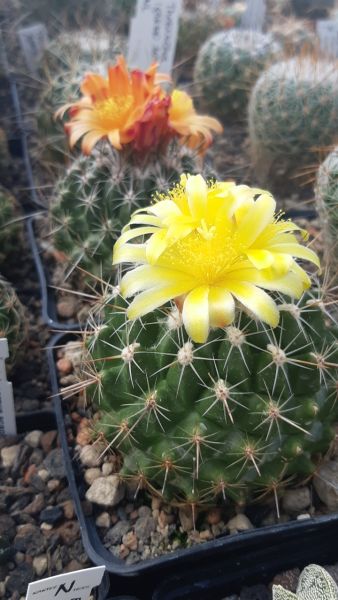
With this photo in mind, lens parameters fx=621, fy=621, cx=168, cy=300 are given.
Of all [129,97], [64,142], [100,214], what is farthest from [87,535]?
[64,142]

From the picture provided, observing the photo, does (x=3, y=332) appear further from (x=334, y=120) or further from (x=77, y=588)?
(x=334, y=120)

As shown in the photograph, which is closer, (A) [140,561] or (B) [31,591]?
(B) [31,591]

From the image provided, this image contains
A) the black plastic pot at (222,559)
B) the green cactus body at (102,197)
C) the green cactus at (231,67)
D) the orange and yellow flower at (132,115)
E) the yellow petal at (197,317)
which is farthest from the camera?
the green cactus at (231,67)

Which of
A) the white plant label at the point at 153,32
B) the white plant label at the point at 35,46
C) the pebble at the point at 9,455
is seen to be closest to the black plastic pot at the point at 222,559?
the pebble at the point at 9,455

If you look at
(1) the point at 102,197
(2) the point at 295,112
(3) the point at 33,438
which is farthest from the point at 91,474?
(2) the point at 295,112

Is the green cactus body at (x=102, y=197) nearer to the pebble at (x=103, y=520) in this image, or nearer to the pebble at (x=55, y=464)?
the pebble at (x=55, y=464)

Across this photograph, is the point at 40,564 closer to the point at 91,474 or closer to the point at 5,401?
the point at 91,474
